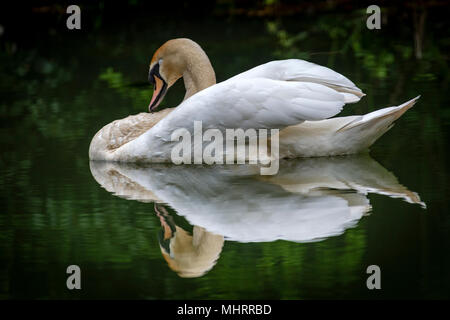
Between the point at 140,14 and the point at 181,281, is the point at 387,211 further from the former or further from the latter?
the point at 140,14

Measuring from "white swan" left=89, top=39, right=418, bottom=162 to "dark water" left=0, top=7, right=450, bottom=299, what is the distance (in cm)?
15

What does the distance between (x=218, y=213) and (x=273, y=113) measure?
121cm

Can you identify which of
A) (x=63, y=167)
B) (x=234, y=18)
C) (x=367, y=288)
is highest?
(x=234, y=18)

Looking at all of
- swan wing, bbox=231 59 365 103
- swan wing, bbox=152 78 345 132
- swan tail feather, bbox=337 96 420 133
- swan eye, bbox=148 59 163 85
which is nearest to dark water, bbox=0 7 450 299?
swan tail feather, bbox=337 96 420 133

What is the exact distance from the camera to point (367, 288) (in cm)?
440

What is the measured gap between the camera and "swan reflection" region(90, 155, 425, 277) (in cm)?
518

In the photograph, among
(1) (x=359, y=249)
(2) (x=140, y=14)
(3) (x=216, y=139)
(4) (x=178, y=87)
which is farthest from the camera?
(2) (x=140, y=14)

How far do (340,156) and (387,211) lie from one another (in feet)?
5.01

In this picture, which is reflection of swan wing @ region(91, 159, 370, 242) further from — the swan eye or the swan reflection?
→ the swan eye

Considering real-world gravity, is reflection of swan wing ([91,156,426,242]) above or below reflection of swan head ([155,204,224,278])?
above

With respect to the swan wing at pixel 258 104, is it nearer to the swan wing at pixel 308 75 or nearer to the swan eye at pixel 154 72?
the swan wing at pixel 308 75

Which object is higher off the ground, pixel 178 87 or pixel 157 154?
pixel 178 87

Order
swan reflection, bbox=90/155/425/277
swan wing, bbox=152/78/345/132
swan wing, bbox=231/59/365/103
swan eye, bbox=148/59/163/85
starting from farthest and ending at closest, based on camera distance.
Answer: swan eye, bbox=148/59/163/85, swan wing, bbox=231/59/365/103, swan wing, bbox=152/78/345/132, swan reflection, bbox=90/155/425/277

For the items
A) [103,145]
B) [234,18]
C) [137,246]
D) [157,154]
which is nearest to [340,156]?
[157,154]
